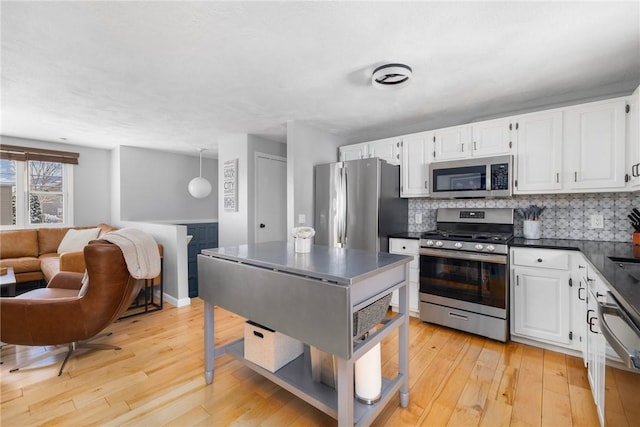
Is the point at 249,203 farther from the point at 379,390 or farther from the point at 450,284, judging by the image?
the point at 379,390

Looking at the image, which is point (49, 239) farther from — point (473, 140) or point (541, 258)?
point (541, 258)

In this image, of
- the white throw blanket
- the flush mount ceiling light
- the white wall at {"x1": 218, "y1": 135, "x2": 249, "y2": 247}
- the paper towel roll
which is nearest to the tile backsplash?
the flush mount ceiling light

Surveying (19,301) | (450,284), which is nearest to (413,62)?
(450,284)

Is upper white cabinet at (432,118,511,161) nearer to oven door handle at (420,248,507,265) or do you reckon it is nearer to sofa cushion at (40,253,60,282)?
oven door handle at (420,248,507,265)

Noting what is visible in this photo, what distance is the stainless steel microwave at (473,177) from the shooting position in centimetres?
273

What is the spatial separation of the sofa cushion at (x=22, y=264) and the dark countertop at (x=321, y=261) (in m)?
3.44

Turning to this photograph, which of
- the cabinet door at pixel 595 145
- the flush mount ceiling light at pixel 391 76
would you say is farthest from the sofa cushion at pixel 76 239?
the cabinet door at pixel 595 145

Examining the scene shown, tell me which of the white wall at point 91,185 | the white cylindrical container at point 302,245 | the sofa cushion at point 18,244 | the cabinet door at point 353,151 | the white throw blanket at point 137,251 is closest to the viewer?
the white cylindrical container at point 302,245

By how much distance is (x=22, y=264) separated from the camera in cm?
363

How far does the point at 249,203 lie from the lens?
4.10m

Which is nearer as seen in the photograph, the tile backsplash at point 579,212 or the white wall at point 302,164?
the tile backsplash at point 579,212

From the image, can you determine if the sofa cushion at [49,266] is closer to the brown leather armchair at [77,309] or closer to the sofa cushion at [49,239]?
the sofa cushion at [49,239]

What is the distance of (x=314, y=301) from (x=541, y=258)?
2180mm

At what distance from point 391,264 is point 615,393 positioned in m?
1.03
